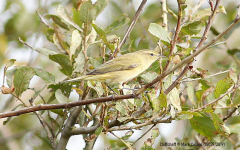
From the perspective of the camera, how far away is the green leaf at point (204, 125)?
7.37 ft

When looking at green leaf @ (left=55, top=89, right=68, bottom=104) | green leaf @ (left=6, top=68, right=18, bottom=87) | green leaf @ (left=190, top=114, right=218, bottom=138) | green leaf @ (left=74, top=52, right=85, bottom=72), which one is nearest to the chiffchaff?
green leaf @ (left=74, top=52, right=85, bottom=72)

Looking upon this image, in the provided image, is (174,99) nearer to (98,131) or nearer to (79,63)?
(98,131)

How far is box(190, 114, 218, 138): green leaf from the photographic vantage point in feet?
7.37

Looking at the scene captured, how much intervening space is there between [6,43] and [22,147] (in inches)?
65.2

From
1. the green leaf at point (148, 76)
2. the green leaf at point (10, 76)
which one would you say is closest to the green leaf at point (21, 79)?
the green leaf at point (10, 76)

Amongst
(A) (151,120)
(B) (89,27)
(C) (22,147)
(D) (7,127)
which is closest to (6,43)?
(D) (7,127)

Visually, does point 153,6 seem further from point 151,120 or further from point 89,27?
point 151,120

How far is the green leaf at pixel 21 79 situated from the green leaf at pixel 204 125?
1.30m

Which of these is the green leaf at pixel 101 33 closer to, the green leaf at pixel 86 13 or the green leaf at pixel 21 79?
the green leaf at pixel 86 13

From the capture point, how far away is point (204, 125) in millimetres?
2264

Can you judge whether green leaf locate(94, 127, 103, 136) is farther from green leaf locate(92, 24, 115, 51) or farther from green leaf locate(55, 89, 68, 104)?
green leaf locate(92, 24, 115, 51)

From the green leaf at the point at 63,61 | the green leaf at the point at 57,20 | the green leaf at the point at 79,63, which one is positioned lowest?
the green leaf at the point at 63,61

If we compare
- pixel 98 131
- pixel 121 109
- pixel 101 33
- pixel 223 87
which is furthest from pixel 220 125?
pixel 101 33

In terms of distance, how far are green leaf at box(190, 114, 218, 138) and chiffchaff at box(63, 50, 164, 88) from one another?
0.78 metres
